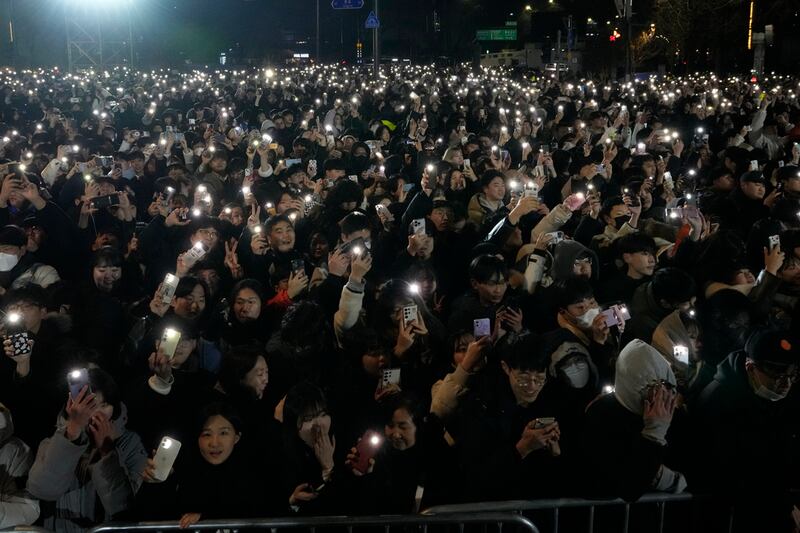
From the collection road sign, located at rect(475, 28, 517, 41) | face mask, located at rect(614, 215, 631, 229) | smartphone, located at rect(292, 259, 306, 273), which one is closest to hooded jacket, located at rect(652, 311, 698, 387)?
face mask, located at rect(614, 215, 631, 229)

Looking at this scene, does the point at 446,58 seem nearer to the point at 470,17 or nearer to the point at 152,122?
the point at 470,17

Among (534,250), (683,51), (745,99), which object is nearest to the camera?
(534,250)

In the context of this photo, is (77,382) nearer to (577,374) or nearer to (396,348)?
(396,348)

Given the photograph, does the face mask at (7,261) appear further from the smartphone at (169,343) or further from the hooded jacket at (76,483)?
the hooded jacket at (76,483)

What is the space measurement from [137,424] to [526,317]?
256 cm

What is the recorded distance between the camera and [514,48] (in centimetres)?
6172

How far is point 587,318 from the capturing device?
4.64 metres

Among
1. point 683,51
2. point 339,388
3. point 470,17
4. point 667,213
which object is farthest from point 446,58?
point 339,388

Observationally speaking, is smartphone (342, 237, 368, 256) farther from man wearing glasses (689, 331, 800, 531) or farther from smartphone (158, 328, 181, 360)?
man wearing glasses (689, 331, 800, 531)

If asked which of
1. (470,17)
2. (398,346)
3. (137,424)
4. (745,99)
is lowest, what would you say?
(137,424)

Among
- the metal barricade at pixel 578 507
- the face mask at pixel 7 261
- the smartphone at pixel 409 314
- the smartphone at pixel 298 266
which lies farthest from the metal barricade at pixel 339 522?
the face mask at pixel 7 261

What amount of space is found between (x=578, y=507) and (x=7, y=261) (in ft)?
15.2

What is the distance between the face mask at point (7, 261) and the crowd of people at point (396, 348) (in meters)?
0.03

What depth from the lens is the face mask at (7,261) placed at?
19.5ft
